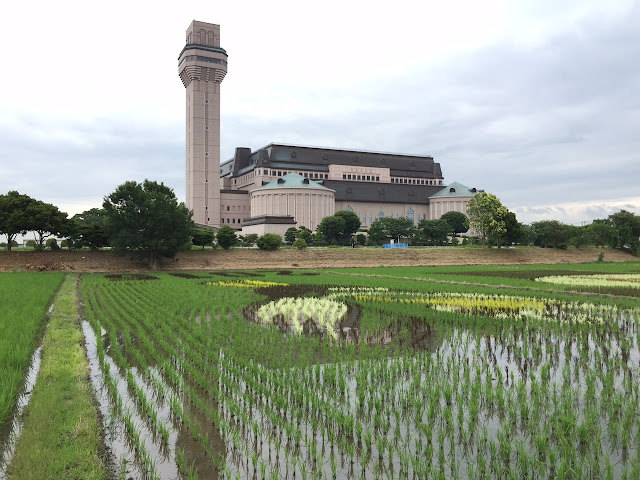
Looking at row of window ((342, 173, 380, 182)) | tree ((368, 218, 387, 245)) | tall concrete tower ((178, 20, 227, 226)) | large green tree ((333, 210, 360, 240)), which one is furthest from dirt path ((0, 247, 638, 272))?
row of window ((342, 173, 380, 182))

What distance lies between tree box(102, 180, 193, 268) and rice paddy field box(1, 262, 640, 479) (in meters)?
29.7

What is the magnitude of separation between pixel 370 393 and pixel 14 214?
46826 millimetres

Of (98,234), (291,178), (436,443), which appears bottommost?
(436,443)

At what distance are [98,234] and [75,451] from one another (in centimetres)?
4810

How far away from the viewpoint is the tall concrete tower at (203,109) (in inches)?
3853

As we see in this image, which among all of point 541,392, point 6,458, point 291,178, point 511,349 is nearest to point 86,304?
point 6,458

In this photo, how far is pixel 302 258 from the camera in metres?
57.5

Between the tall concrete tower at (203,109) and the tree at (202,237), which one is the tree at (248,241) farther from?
the tall concrete tower at (203,109)

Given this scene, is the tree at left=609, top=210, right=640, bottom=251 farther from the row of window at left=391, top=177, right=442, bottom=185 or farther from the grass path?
the grass path

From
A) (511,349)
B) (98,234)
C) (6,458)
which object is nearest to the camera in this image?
(6,458)

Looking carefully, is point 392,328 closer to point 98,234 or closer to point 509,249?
point 98,234

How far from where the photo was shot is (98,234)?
Answer: 162 ft

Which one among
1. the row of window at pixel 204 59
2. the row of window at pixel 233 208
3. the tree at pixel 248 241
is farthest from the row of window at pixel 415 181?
the tree at pixel 248 241

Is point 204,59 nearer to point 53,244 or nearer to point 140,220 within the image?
point 53,244
